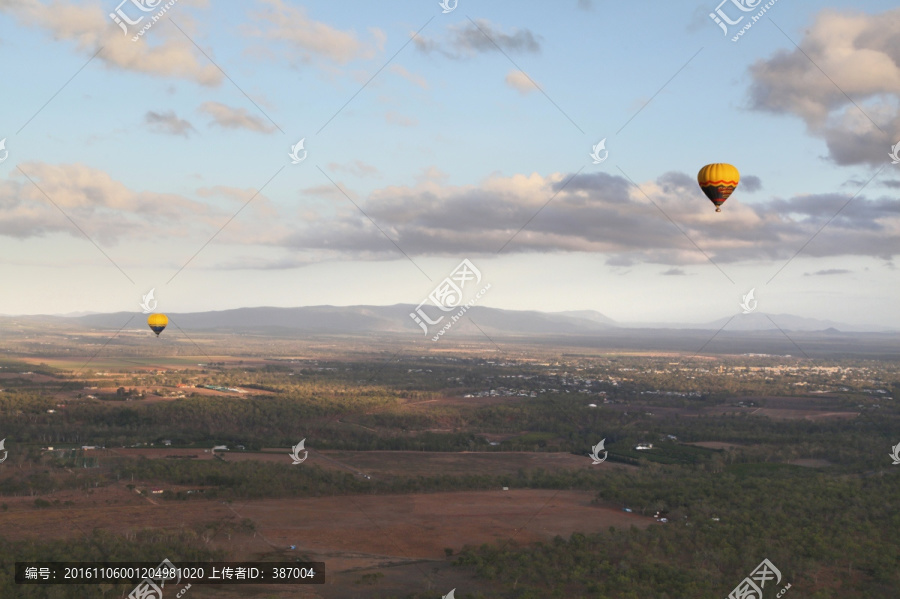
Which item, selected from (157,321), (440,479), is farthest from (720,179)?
(157,321)

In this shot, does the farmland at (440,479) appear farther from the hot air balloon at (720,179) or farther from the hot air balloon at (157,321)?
the hot air balloon at (720,179)

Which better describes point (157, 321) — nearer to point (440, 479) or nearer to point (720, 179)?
point (440, 479)

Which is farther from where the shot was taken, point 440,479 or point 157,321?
point 157,321

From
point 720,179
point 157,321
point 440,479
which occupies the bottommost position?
point 440,479

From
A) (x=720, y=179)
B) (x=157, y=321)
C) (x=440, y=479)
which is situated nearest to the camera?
(x=720, y=179)

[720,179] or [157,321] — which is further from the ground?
[720,179]

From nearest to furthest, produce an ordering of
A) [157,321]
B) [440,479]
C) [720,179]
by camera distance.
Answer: [720,179]
[440,479]
[157,321]

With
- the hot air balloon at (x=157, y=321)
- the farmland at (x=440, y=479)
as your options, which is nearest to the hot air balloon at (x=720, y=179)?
the farmland at (x=440, y=479)

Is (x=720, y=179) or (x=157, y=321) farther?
(x=157, y=321)

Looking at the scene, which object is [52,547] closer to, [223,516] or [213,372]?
[223,516]
